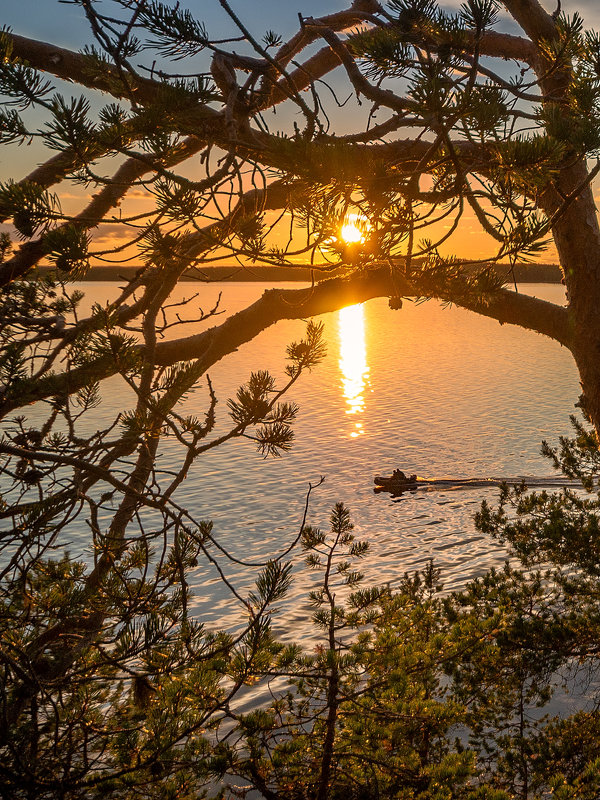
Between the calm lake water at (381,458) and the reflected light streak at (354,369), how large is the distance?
5.4 inches

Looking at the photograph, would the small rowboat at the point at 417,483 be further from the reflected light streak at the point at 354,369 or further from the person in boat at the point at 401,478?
the reflected light streak at the point at 354,369

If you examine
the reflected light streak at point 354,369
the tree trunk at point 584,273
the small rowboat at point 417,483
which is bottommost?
the small rowboat at point 417,483

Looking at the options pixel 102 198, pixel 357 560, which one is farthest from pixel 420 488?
pixel 102 198

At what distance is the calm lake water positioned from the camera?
1359cm

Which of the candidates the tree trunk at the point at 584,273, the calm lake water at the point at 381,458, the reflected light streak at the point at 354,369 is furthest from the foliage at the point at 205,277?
the reflected light streak at the point at 354,369

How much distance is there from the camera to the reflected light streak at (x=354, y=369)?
2794 centimetres

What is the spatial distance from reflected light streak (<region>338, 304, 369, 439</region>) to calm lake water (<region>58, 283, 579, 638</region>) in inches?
5.4

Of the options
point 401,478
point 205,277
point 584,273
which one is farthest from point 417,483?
point 205,277

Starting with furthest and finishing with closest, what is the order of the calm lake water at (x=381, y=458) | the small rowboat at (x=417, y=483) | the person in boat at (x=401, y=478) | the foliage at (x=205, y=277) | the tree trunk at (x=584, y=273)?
the person in boat at (x=401, y=478)
the small rowboat at (x=417, y=483)
the calm lake water at (x=381, y=458)
the tree trunk at (x=584, y=273)
the foliage at (x=205, y=277)

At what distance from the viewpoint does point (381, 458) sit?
20797 mm

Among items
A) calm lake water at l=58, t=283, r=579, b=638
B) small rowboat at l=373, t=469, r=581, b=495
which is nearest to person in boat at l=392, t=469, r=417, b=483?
small rowboat at l=373, t=469, r=581, b=495

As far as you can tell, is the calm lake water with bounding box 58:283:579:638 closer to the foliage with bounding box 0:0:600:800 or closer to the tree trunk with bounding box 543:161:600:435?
the tree trunk with bounding box 543:161:600:435

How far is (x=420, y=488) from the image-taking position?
60.0ft

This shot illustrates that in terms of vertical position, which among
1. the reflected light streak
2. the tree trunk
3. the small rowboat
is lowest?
the small rowboat
